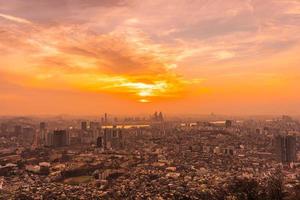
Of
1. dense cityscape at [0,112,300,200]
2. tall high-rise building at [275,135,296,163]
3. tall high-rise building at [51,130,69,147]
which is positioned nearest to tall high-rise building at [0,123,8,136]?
dense cityscape at [0,112,300,200]

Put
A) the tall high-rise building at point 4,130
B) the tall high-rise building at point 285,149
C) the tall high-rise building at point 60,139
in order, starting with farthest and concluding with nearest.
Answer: the tall high-rise building at point 4,130, the tall high-rise building at point 60,139, the tall high-rise building at point 285,149

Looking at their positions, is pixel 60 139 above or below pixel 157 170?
above

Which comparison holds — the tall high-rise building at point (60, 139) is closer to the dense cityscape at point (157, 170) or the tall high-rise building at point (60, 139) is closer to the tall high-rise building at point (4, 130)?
the dense cityscape at point (157, 170)

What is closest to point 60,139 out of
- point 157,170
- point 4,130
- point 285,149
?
point 4,130

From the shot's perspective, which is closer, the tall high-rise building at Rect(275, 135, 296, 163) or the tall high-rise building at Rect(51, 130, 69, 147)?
the tall high-rise building at Rect(275, 135, 296, 163)

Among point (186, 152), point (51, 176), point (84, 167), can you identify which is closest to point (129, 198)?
point (51, 176)

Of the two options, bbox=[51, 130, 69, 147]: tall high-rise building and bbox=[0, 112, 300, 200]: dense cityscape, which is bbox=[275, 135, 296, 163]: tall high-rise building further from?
bbox=[51, 130, 69, 147]: tall high-rise building

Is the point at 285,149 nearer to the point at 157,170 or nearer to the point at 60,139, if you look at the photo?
the point at 157,170

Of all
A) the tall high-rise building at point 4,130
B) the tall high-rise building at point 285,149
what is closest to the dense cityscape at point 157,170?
the tall high-rise building at point 285,149

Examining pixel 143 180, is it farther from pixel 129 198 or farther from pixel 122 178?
pixel 129 198
